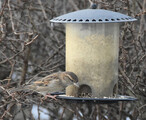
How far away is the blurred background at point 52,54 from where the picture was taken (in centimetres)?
557

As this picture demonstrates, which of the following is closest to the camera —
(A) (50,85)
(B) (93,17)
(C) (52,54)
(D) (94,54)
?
(B) (93,17)

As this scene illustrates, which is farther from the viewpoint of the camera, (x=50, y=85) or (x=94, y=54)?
(x=50, y=85)

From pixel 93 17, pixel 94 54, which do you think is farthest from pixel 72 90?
pixel 93 17

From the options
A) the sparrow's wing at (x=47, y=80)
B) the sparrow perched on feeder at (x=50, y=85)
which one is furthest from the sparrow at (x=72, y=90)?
the sparrow's wing at (x=47, y=80)

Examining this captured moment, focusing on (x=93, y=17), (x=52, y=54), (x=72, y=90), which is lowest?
(x=72, y=90)

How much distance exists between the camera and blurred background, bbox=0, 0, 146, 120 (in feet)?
18.3

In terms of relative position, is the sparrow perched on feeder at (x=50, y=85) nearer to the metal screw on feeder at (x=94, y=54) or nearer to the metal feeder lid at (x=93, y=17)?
the metal screw on feeder at (x=94, y=54)

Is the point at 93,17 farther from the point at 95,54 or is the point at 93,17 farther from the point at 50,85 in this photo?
the point at 50,85

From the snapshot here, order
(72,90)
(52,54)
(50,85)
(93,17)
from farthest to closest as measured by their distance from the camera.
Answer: (52,54) → (50,85) → (72,90) → (93,17)

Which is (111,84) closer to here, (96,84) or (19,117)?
(96,84)

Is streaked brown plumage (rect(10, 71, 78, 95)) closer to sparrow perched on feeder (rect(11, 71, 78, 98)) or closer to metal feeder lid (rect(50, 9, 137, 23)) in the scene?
sparrow perched on feeder (rect(11, 71, 78, 98))

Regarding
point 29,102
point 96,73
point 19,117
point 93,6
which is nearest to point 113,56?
point 96,73

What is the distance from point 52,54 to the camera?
21.9 feet

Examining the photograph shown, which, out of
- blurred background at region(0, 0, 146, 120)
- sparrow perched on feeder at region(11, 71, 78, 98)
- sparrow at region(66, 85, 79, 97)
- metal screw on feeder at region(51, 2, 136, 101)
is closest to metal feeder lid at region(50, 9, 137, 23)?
metal screw on feeder at region(51, 2, 136, 101)
